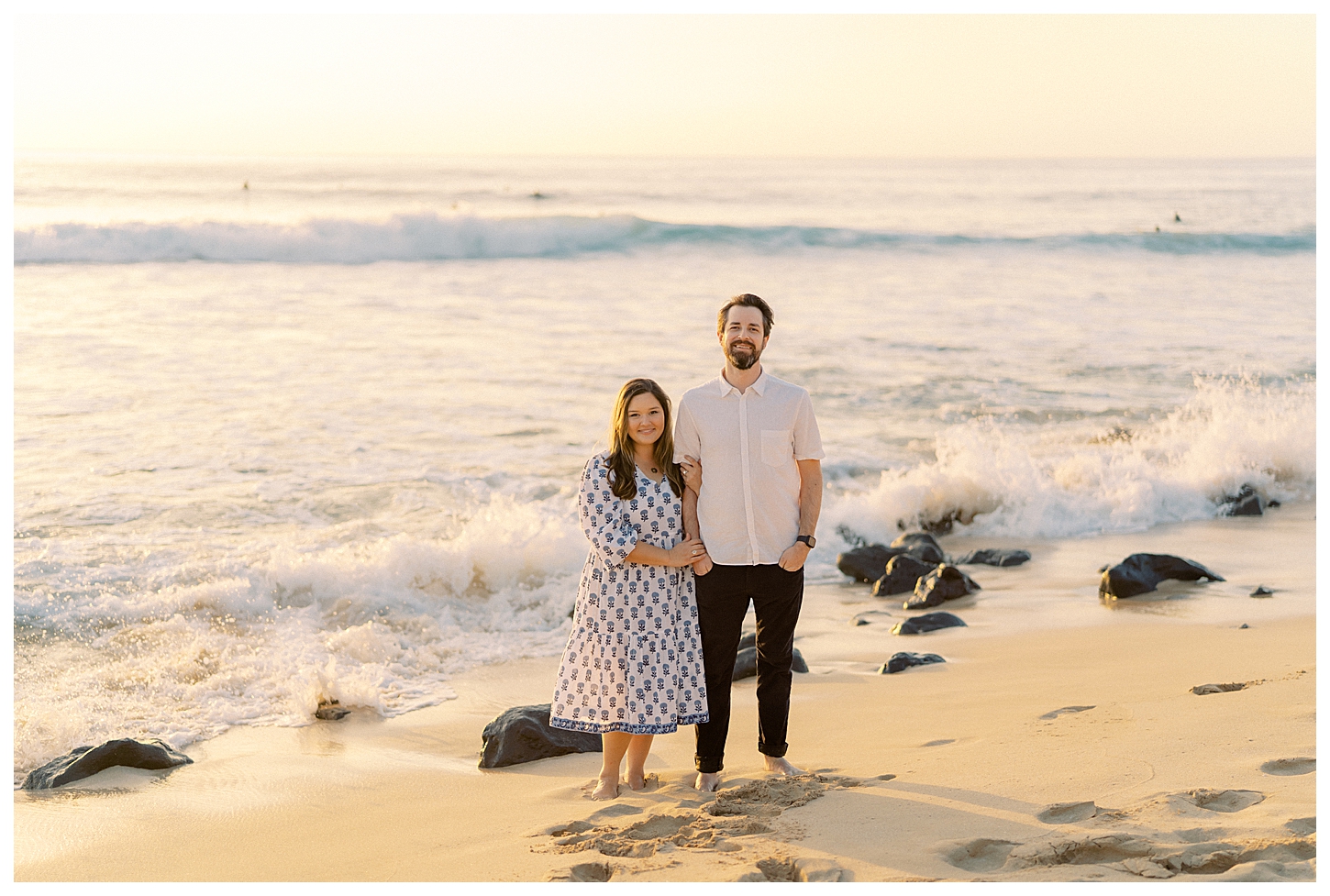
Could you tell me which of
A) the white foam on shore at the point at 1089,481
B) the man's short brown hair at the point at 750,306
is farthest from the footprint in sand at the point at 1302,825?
the white foam on shore at the point at 1089,481

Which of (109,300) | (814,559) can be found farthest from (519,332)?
(814,559)

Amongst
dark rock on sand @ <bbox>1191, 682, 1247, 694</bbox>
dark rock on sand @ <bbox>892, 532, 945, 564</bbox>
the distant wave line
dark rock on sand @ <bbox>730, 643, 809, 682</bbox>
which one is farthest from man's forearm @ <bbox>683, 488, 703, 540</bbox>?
the distant wave line

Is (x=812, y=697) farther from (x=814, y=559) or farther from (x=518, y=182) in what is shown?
(x=518, y=182)

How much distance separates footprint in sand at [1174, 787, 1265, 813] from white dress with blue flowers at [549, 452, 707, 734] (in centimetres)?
174

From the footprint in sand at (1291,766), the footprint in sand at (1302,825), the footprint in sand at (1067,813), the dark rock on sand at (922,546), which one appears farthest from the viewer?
the dark rock on sand at (922,546)

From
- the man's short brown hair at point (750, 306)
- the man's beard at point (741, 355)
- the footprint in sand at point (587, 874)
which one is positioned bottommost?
the footprint in sand at point (587, 874)

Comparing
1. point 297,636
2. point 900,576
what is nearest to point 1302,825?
point 900,576

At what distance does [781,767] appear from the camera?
4414 millimetres

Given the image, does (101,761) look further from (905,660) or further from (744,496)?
(905,660)

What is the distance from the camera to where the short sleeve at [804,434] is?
13.8ft

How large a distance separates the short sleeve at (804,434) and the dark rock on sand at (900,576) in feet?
12.6

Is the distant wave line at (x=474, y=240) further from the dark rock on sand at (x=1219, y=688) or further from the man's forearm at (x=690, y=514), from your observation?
the dark rock on sand at (x=1219, y=688)

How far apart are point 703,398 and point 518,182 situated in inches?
2153

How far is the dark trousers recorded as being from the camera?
14.0ft
